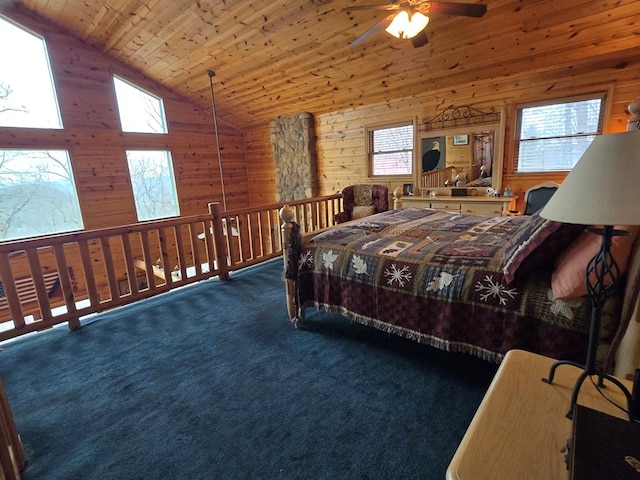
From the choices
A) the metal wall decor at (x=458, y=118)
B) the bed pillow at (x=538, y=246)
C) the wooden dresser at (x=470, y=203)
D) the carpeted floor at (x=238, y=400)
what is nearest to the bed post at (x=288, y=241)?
the carpeted floor at (x=238, y=400)

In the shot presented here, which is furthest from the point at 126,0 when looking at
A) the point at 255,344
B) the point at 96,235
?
the point at 255,344

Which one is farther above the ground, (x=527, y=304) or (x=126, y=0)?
(x=126, y=0)

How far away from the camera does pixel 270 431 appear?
1.55 m

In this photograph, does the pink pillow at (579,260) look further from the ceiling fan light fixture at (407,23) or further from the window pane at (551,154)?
the window pane at (551,154)

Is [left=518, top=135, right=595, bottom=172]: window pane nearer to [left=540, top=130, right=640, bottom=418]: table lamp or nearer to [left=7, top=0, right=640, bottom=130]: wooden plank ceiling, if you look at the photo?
[left=7, top=0, right=640, bottom=130]: wooden plank ceiling

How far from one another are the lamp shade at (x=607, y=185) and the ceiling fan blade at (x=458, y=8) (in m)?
1.98

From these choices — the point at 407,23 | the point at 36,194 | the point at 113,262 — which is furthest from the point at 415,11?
the point at 36,194

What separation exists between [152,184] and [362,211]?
427 cm

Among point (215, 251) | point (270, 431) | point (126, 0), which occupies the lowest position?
point (270, 431)

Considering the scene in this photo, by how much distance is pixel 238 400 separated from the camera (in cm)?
177

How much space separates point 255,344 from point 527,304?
5.72 ft

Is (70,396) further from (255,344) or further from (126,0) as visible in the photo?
(126,0)

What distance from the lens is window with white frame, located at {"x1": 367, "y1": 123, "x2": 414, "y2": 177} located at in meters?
4.97

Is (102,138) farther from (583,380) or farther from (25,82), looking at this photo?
(583,380)
